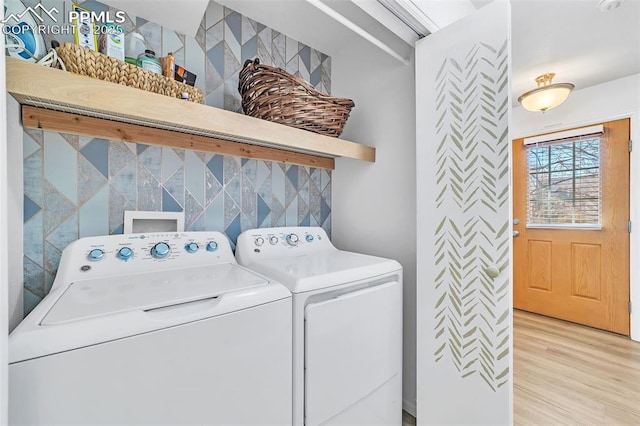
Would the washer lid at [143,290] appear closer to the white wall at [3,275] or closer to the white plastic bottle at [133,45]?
the white wall at [3,275]

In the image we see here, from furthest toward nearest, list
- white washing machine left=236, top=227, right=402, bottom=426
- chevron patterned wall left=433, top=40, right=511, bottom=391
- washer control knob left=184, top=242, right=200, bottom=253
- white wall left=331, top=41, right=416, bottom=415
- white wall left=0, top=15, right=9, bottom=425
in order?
white wall left=331, top=41, right=416, bottom=415 < washer control knob left=184, top=242, right=200, bottom=253 < chevron patterned wall left=433, top=40, right=511, bottom=391 < white washing machine left=236, top=227, right=402, bottom=426 < white wall left=0, top=15, right=9, bottom=425

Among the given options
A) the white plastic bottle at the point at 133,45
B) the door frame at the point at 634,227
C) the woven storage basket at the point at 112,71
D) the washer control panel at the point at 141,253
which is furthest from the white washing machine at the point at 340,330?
the door frame at the point at 634,227

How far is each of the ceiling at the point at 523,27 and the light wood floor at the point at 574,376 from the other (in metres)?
2.31

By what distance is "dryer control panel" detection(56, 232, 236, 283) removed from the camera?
108 centimetres

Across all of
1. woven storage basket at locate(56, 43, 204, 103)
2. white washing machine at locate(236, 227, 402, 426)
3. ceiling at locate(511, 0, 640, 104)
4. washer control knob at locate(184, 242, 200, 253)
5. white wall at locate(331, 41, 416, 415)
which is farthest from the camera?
ceiling at locate(511, 0, 640, 104)

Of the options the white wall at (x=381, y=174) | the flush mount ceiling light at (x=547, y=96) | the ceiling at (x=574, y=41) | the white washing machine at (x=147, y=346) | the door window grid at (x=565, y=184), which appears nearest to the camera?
the white washing machine at (x=147, y=346)

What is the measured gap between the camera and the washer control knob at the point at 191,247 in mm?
1317

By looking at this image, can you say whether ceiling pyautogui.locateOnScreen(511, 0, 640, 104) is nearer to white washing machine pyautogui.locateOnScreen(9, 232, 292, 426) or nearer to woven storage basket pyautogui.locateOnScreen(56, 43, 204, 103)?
woven storage basket pyautogui.locateOnScreen(56, 43, 204, 103)

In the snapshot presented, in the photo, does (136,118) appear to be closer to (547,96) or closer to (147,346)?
(147,346)

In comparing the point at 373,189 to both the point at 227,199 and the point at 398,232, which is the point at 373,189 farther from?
the point at 227,199

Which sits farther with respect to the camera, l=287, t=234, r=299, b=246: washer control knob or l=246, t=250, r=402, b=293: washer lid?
l=287, t=234, r=299, b=246: washer control knob

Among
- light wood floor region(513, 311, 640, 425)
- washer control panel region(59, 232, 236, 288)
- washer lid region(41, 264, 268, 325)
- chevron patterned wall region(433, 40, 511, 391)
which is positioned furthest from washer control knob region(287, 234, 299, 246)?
light wood floor region(513, 311, 640, 425)

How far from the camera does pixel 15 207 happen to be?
0.98 meters

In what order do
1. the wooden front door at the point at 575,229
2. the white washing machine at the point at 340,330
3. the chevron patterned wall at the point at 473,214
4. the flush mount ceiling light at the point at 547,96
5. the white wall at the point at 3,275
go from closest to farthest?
the white wall at the point at 3,275 → the white washing machine at the point at 340,330 → the chevron patterned wall at the point at 473,214 → the flush mount ceiling light at the point at 547,96 → the wooden front door at the point at 575,229
